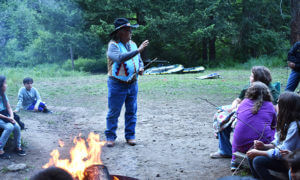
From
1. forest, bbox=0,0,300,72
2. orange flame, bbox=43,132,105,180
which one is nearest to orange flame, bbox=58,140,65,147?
orange flame, bbox=43,132,105,180

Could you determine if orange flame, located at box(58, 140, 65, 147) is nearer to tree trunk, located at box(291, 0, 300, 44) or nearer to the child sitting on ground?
the child sitting on ground

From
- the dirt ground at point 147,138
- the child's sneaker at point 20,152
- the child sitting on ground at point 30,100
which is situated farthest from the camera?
the child sitting on ground at point 30,100

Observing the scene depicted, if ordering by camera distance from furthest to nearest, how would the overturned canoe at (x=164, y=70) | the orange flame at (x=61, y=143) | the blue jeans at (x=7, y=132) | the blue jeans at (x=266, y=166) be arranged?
the overturned canoe at (x=164, y=70) → the orange flame at (x=61, y=143) → the blue jeans at (x=7, y=132) → the blue jeans at (x=266, y=166)

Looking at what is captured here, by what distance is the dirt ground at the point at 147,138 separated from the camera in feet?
13.4

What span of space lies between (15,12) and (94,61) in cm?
719

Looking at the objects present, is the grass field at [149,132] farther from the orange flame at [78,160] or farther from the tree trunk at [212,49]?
the tree trunk at [212,49]

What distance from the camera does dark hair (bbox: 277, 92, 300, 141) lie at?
3.06 meters

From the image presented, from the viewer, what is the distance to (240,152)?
3.75 m

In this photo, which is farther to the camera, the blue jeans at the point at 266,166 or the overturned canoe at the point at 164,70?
the overturned canoe at the point at 164,70

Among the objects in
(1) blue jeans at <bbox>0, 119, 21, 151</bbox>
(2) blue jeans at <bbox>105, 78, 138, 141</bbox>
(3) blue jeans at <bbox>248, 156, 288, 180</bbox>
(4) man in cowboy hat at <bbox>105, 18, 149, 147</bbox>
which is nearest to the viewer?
(3) blue jeans at <bbox>248, 156, 288, 180</bbox>

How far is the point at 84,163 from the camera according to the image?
3.87 meters

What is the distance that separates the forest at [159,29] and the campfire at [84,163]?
53.3ft

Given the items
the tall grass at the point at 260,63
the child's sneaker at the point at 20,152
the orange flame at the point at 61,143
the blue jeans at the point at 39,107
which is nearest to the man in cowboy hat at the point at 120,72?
the orange flame at the point at 61,143

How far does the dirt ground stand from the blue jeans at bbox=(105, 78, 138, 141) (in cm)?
29
